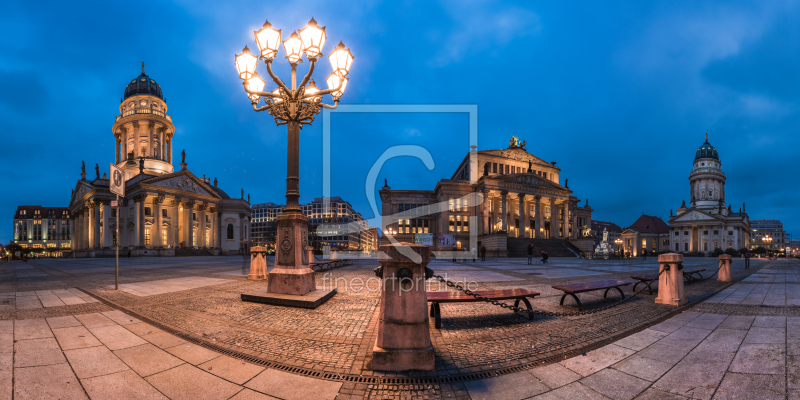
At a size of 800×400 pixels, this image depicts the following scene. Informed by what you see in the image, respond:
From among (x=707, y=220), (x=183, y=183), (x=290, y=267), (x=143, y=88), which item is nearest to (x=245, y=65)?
(x=290, y=267)

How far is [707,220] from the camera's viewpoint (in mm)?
81938

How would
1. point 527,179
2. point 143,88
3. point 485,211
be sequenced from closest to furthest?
point 485,211
point 527,179
point 143,88

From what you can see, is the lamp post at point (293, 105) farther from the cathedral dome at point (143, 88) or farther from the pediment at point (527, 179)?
the cathedral dome at point (143, 88)

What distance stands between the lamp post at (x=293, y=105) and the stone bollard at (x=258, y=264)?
5.47 m

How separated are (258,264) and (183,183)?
53.1 meters

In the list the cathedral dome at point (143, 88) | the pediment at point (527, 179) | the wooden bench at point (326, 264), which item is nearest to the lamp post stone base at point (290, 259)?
the wooden bench at point (326, 264)

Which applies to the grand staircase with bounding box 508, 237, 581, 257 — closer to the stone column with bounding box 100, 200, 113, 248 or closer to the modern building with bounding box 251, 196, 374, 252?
the stone column with bounding box 100, 200, 113, 248

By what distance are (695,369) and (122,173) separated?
1565 cm

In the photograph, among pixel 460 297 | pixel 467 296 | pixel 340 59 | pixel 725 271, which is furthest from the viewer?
pixel 725 271

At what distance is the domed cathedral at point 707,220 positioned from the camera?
81750 mm

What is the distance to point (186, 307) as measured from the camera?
7402 millimetres

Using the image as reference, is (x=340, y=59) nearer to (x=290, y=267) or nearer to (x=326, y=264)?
(x=290, y=267)

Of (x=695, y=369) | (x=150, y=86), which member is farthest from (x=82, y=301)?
(x=150, y=86)

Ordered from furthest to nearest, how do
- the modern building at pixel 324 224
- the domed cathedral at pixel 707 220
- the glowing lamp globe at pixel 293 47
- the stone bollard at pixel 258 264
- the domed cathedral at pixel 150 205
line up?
the modern building at pixel 324 224 → the domed cathedral at pixel 707 220 → the domed cathedral at pixel 150 205 → the stone bollard at pixel 258 264 → the glowing lamp globe at pixel 293 47
